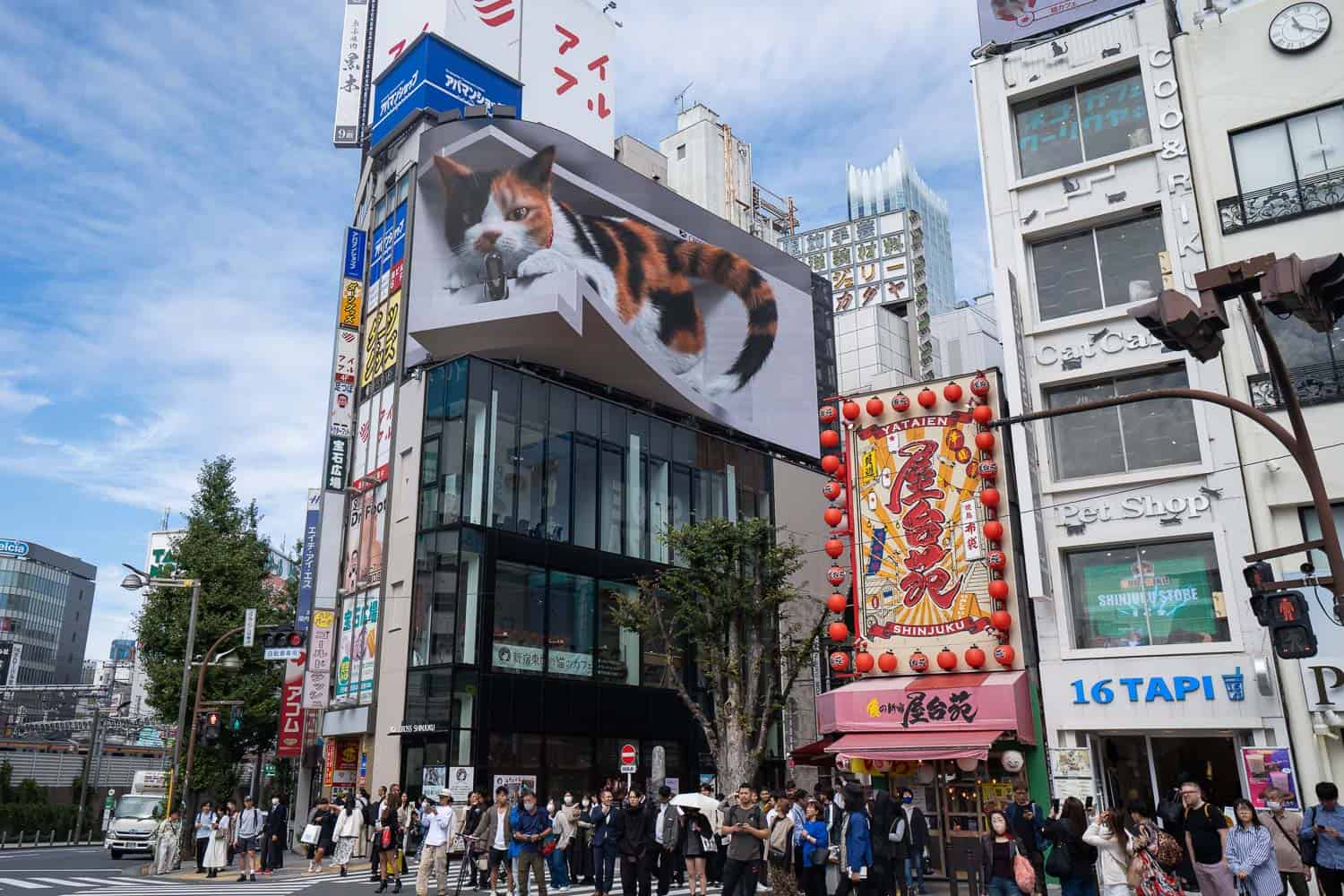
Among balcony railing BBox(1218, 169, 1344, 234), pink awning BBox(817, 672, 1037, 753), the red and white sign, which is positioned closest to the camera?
balcony railing BBox(1218, 169, 1344, 234)

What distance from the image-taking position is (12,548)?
329ft

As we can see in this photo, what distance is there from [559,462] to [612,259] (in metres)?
8.90

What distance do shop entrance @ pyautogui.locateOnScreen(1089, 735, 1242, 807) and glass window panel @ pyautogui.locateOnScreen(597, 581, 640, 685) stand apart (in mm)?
19979

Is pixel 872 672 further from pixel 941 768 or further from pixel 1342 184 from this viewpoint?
pixel 1342 184

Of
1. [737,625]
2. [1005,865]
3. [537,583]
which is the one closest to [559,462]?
[537,583]

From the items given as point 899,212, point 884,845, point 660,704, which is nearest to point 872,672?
point 884,845

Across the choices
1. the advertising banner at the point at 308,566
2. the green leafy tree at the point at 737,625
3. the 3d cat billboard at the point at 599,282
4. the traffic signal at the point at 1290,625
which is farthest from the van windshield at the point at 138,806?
the traffic signal at the point at 1290,625

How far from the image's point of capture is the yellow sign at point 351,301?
42.2 metres

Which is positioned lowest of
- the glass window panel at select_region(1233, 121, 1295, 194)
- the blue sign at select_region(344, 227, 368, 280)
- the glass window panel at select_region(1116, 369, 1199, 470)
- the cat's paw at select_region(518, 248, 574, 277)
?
the glass window panel at select_region(1116, 369, 1199, 470)

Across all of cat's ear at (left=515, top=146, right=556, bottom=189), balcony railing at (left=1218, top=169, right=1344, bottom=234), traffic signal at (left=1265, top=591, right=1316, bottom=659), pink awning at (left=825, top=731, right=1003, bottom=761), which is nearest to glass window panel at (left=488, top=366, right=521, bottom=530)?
cat's ear at (left=515, top=146, right=556, bottom=189)

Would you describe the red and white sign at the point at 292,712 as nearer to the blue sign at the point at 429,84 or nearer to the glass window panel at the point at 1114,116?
the blue sign at the point at 429,84

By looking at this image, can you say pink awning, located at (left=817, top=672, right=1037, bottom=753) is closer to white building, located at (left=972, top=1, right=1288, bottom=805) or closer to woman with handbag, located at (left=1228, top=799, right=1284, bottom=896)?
white building, located at (left=972, top=1, right=1288, bottom=805)

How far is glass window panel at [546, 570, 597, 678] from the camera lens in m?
35.8

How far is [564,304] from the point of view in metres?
36.2
